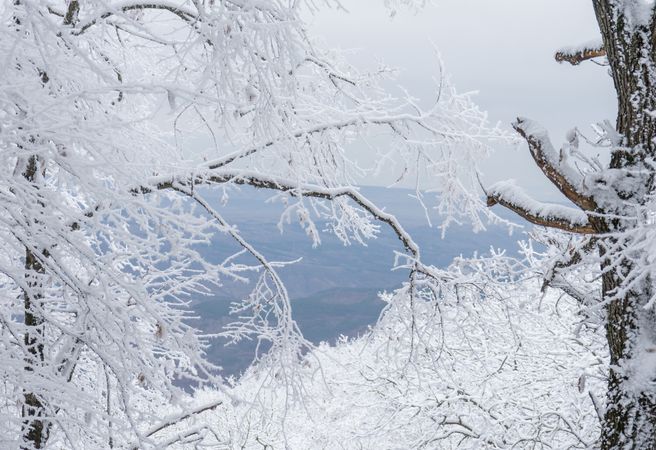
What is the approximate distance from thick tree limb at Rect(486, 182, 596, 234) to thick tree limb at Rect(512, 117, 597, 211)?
0.21m

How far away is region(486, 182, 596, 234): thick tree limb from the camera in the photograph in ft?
15.0

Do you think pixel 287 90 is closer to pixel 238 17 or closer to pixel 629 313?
pixel 238 17

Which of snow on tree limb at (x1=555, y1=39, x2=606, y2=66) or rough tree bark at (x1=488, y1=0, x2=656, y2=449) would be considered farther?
snow on tree limb at (x1=555, y1=39, x2=606, y2=66)

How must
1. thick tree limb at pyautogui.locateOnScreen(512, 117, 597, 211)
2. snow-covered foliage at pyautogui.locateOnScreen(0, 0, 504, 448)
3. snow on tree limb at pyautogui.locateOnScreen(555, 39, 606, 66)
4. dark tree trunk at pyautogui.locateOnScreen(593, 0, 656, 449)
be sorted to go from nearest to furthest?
snow-covered foliage at pyautogui.locateOnScreen(0, 0, 504, 448), dark tree trunk at pyautogui.locateOnScreen(593, 0, 656, 449), thick tree limb at pyautogui.locateOnScreen(512, 117, 597, 211), snow on tree limb at pyautogui.locateOnScreen(555, 39, 606, 66)

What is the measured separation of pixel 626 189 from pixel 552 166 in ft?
1.65

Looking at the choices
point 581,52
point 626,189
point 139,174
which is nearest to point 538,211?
point 626,189

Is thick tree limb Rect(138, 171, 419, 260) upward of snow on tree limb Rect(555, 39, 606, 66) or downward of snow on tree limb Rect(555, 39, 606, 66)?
downward

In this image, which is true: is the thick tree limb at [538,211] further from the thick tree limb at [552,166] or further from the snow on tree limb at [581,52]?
the snow on tree limb at [581,52]

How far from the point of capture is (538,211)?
4.69 meters

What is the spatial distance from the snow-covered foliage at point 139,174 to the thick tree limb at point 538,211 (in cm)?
97

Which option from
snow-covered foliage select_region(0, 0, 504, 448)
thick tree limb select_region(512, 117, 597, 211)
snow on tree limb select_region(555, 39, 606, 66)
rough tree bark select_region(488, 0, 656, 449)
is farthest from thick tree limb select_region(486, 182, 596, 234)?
snow on tree limb select_region(555, 39, 606, 66)

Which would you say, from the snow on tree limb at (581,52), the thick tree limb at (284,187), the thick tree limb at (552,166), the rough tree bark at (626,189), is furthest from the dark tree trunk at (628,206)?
the thick tree limb at (284,187)

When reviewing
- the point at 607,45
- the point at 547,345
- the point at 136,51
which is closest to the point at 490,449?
the point at 547,345

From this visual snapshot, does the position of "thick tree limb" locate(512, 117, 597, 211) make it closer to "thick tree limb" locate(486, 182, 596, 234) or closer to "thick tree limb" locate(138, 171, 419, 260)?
"thick tree limb" locate(486, 182, 596, 234)
